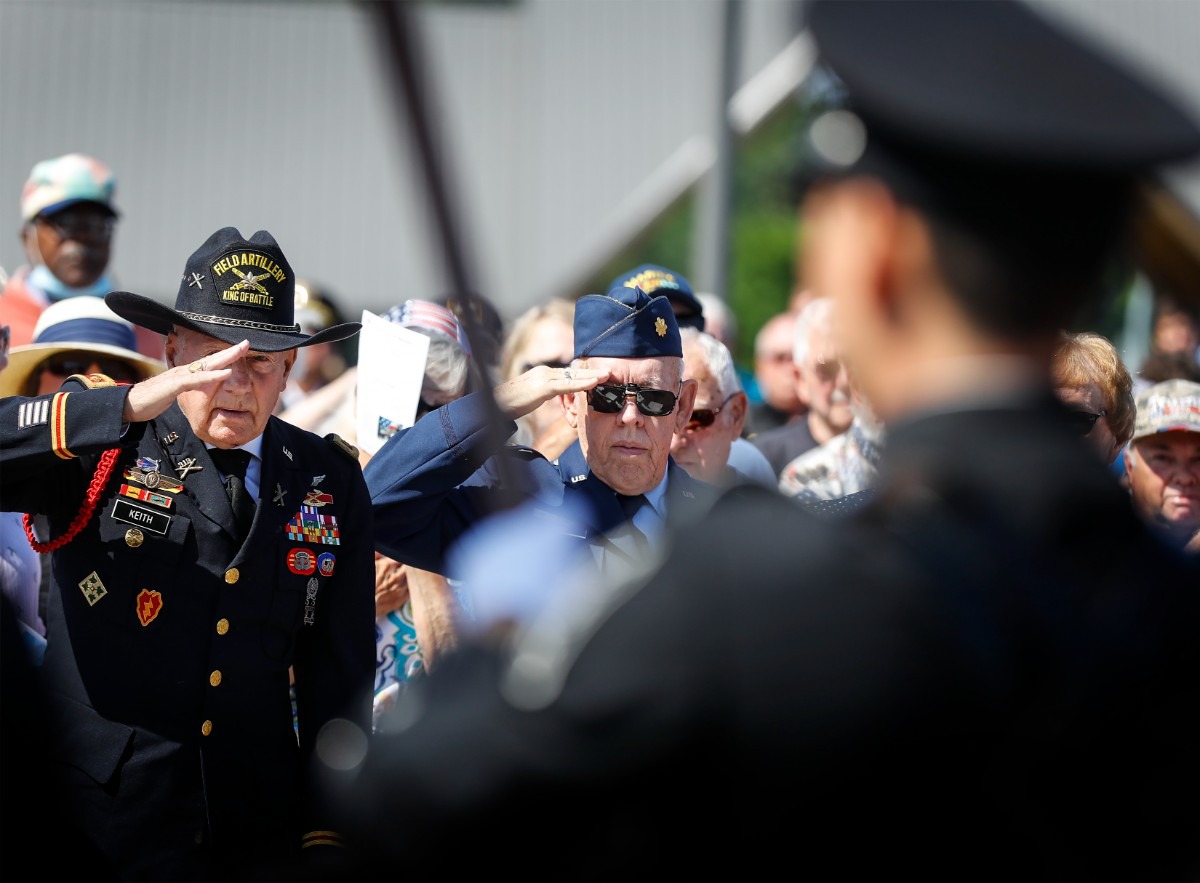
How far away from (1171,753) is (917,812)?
1.11ft

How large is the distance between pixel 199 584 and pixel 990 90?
231cm

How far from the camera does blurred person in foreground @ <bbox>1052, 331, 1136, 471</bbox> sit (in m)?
4.29

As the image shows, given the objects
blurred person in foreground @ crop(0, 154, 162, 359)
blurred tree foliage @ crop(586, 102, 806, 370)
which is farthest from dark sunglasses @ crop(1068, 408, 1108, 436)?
blurred tree foliage @ crop(586, 102, 806, 370)

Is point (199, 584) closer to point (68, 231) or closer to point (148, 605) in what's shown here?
point (148, 605)

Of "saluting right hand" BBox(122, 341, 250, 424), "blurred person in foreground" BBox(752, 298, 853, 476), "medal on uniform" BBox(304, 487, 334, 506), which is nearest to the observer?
"saluting right hand" BBox(122, 341, 250, 424)

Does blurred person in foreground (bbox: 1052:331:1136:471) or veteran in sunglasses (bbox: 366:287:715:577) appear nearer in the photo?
veteran in sunglasses (bbox: 366:287:715:577)

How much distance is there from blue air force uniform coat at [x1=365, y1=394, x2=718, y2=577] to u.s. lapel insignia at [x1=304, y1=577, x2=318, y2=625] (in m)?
0.33

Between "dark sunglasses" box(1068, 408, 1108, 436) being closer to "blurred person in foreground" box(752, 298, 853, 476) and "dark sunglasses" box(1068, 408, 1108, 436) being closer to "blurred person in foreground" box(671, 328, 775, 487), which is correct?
"blurred person in foreground" box(671, 328, 775, 487)

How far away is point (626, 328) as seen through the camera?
154 inches

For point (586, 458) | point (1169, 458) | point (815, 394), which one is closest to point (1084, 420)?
point (586, 458)

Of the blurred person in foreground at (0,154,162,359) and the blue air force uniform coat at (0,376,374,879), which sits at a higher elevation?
the blurred person in foreground at (0,154,162,359)

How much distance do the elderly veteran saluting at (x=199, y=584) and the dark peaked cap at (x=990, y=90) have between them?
1.82 meters

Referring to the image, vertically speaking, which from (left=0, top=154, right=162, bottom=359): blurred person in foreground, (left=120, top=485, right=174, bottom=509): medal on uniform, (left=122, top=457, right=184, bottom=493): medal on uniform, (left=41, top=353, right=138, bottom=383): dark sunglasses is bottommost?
(left=120, top=485, right=174, bottom=509): medal on uniform

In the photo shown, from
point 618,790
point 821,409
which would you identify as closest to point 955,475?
A: point 618,790
